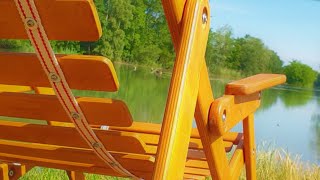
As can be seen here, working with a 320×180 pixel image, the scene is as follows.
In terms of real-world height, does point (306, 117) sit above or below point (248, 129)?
below

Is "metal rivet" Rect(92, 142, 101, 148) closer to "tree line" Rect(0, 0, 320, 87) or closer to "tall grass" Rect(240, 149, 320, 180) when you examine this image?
"tall grass" Rect(240, 149, 320, 180)

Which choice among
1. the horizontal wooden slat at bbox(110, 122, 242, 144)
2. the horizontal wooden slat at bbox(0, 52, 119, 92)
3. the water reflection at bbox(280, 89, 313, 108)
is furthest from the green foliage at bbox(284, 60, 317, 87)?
the horizontal wooden slat at bbox(0, 52, 119, 92)

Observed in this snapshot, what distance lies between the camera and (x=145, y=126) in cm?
119

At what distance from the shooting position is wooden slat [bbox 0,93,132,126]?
70 centimetres

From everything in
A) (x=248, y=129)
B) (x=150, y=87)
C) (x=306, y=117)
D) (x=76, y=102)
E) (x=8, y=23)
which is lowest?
(x=306, y=117)

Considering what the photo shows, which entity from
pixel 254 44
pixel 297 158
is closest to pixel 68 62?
pixel 297 158

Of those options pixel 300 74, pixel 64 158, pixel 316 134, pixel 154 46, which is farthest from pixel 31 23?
pixel 300 74

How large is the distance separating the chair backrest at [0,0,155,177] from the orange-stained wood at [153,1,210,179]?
0.34 feet

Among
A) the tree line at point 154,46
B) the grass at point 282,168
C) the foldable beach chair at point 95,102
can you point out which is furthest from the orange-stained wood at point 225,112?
the tree line at point 154,46

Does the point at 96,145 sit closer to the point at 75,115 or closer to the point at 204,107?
the point at 75,115

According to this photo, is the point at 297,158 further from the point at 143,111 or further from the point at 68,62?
the point at 143,111

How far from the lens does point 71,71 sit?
656 millimetres

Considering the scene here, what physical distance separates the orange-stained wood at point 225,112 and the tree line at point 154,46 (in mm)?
7038

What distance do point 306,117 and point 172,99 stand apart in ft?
60.1
